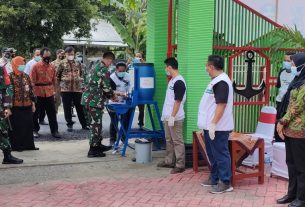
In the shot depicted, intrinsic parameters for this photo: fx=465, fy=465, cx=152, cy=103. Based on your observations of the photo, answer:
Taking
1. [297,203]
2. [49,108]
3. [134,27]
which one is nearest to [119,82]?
[49,108]

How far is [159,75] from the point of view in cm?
873

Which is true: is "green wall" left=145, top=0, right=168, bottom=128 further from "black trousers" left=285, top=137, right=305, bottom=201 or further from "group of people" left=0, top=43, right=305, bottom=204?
"black trousers" left=285, top=137, right=305, bottom=201

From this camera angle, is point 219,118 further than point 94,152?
No

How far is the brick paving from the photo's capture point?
580 cm

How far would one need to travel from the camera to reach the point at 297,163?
17.9 feet

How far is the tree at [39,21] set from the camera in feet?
60.4

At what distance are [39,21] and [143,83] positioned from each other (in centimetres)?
1208

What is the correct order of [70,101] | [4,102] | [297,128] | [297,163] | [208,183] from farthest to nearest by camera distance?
[70,101] → [4,102] → [208,183] → [297,163] → [297,128]

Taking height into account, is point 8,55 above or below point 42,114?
above

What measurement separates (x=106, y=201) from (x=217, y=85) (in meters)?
2.05

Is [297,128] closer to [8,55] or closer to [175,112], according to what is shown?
[175,112]

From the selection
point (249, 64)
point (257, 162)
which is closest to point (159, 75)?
point (249, 64)

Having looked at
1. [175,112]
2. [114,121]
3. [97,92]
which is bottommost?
[114,121]

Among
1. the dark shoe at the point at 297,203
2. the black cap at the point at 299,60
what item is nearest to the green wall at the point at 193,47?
the black cap at the point at 299,60
